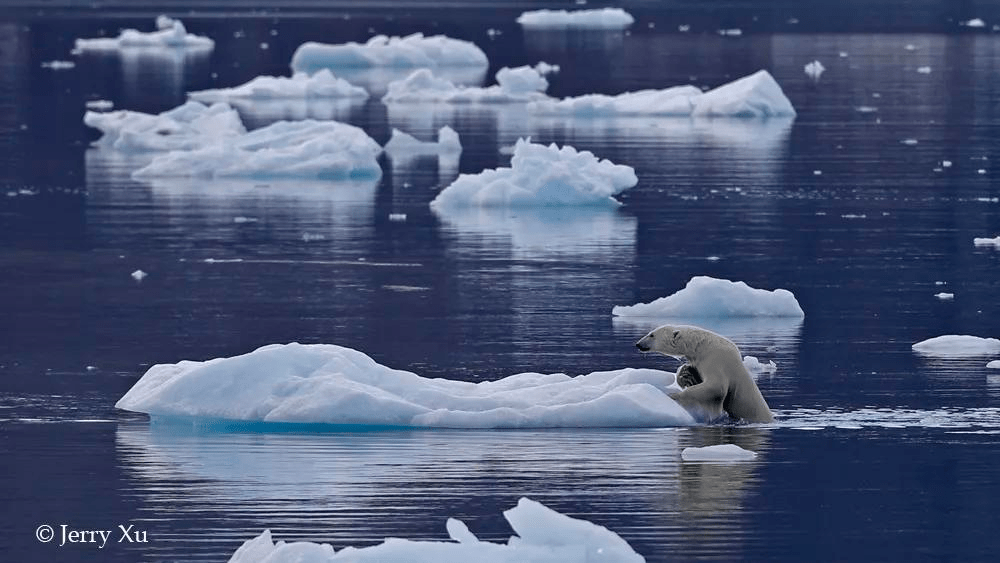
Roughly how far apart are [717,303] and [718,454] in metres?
4.66

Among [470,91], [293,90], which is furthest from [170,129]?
[293,90]

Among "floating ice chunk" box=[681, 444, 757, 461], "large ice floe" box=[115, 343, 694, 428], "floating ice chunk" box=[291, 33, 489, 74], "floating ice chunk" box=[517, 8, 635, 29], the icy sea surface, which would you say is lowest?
the icy sea surface

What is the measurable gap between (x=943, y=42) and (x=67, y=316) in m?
45.5

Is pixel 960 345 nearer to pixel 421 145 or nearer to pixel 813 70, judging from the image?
pixel 421 145

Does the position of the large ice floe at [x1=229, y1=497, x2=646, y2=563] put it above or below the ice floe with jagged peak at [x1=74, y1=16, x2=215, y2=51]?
below

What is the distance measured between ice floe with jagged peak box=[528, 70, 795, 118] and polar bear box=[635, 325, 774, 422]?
74.0ft

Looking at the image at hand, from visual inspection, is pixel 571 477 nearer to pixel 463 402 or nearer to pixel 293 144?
pixel 463 402

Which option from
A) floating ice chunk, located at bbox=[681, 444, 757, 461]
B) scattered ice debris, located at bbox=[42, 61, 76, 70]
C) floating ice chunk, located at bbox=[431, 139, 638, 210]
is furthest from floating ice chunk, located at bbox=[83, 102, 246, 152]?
floating ice chunk, located at bbox=[681, 444, 757, 461]

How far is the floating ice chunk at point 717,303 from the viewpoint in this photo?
15461 millimetres

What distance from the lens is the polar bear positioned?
463 inches

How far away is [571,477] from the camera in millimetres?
10523

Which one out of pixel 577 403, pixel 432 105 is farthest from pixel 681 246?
pixel 432 105
